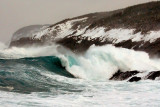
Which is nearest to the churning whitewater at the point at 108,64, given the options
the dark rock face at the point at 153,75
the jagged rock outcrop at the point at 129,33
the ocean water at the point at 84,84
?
the ocean water at the point at 84,84

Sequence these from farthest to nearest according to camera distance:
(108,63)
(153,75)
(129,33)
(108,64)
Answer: (129,33) < (108,63) < (108,64) < (153,75)

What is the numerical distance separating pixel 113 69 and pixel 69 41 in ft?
86.0

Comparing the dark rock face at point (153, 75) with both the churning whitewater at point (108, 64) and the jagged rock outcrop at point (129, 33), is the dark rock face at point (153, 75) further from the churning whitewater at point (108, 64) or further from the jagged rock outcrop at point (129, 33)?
the jagged rock outcrop at point (129, 33)

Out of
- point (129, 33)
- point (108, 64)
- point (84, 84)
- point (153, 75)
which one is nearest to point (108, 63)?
point (108, 64)

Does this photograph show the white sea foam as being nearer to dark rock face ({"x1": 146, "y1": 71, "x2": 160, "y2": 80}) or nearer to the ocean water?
the ocean water

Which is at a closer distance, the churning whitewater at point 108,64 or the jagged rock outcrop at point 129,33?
the churning whitewater at point 108,64

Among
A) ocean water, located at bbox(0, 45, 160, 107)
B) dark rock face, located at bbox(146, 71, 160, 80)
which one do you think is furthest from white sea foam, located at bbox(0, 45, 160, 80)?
dark rock face, located at bbox(146, 71, 160, 80)

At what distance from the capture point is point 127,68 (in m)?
25.6

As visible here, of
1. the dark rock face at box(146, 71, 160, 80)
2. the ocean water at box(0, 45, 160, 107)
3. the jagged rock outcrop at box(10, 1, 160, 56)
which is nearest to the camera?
the ocean water at box(0, 45, 160, 107)

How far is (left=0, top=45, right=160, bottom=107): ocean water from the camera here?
467 inches

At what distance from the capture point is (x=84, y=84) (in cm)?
1919

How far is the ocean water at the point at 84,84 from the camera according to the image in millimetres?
11867

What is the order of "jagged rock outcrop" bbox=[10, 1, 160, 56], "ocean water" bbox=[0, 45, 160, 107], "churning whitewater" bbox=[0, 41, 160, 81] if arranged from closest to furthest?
"ocean water" bbox=[0, 45, 160, 107], "churning whitewater" bbox=[0, 41, 160, 81], "jagged rock outcrop" bbox=[10, 1, 160, 56]

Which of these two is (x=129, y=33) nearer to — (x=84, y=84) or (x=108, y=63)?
(x=108, y=63)
